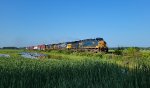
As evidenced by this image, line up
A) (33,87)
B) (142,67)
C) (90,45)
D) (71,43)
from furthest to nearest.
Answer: (71,43), (90,45), (33,87), (142,67)

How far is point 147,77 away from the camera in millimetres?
6531

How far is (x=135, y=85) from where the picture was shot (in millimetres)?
6082

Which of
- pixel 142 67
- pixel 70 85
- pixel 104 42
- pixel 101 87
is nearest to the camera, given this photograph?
pixel 101 87

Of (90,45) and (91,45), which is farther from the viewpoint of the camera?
(90,45)

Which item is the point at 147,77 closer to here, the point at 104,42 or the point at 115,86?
the point at 115,86

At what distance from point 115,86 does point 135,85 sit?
1.25ft

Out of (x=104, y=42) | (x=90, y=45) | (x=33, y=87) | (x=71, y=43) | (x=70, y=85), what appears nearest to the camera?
(x=70, y=85)

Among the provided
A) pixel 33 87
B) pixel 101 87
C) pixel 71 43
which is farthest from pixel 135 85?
pixel 71 43

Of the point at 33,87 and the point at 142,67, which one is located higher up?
the point at 142,67

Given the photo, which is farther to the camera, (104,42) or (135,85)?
(104,42)

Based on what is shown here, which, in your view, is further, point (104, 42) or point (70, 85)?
point (104, 42)

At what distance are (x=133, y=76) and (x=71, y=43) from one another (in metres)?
58.0

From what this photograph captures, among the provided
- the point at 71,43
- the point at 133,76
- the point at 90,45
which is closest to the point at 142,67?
the point at 133,76

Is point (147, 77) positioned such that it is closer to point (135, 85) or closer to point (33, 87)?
point (135, 85)
